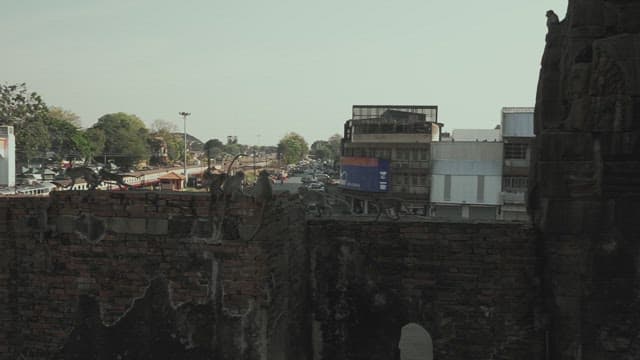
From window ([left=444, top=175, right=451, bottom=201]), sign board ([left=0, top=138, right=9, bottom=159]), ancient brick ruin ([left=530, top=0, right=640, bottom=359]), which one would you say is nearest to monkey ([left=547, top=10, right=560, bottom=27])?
ancient brick ruin ([left=530, top=0, right=640, bottom=359])

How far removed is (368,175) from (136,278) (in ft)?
103

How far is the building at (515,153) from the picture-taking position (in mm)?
31156

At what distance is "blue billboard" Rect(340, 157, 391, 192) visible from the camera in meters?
36.8

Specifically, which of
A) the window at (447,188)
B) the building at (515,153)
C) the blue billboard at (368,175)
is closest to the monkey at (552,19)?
the building at (515,153)

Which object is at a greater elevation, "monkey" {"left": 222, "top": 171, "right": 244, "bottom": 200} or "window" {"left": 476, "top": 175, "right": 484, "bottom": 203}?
"monkey" {"left": 222, "top": 171, "right": 244, "bottom": 200}

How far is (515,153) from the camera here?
31.5 m

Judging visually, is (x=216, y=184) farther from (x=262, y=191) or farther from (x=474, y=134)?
(x=474, y=134)

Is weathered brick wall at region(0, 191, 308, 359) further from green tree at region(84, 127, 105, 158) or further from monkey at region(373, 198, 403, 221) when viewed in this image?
green tree at region(84, 127, 105, 158)

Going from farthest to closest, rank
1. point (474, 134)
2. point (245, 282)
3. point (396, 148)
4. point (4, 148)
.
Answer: point (474, 134), point (396, 148), point (4, 148), point (245, 282)

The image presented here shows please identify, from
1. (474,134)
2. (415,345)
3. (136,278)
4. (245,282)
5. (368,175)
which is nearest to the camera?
(245,282)

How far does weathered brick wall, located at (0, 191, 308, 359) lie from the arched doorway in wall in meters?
6.01

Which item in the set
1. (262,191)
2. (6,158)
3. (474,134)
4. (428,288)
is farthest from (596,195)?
(474,134)

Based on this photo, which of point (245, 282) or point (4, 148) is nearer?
point (245, 282)

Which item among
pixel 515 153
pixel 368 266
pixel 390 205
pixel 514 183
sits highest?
pixel 515 153
